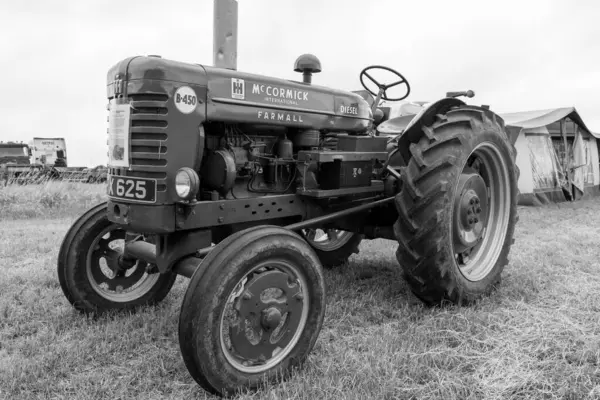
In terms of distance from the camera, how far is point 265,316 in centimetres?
235

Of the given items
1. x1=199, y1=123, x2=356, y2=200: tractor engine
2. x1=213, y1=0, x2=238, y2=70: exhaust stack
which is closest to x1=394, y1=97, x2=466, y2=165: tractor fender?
x1=199, y1=123, x2=356, y2=200: tractor engine

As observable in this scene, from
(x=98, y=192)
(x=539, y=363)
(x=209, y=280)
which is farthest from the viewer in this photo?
(x=98, y=192)

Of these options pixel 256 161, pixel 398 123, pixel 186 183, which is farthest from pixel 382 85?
pixel 398 123

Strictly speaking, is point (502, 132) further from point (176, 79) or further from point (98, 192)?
point (98, 192)

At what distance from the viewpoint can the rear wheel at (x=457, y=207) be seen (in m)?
3.08

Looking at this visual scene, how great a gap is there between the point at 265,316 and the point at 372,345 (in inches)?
29.4

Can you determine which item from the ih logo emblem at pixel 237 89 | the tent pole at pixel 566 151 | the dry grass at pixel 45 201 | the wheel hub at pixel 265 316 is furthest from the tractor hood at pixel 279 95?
the tent pole at pixel 566 151

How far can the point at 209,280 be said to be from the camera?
2178mm

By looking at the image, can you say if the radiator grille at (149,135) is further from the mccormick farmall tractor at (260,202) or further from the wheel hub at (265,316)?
the wheel hub at (265,316)

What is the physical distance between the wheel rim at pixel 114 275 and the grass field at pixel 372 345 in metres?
0.19

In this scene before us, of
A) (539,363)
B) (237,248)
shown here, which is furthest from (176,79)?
(539,363)

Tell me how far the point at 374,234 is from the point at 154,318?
5.66ft

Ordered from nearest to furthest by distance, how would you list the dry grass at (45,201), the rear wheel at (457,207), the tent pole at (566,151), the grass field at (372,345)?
the grass field at (372,345), the rear wheel at (457,207), the dry grass at (45,201), the tent pole at (566,151)

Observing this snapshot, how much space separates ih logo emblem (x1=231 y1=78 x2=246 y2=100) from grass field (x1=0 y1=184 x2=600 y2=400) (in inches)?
58.9
